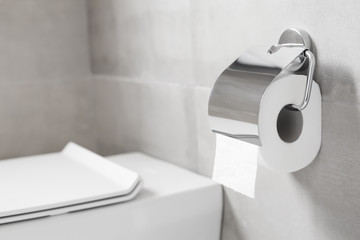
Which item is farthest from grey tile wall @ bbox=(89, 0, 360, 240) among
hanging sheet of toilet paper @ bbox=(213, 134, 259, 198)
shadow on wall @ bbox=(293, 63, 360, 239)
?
hanging sheet of toilet paper @ bbox=(213, 134, 259, 198)

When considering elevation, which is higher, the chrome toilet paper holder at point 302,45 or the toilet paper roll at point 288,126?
the chrome toilet paper holder at point 302,45

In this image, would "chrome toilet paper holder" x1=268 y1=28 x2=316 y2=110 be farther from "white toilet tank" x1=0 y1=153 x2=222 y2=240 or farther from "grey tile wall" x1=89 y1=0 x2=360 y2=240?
"white toilet tank" x1=0 y1=153 x2=222 y2=240

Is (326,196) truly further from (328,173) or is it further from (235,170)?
(235,170)

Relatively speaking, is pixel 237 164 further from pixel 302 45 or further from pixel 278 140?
pixel 302 45

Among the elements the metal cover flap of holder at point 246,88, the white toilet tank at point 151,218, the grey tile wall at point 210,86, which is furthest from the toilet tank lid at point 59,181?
the metal cover flap of holder at point 246,88

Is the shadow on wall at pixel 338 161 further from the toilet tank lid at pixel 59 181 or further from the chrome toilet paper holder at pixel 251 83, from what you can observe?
the toilet tank lid at pixel 59 181

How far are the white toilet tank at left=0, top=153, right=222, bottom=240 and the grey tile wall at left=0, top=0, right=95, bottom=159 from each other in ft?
1.89

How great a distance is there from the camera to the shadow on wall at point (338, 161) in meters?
0.81

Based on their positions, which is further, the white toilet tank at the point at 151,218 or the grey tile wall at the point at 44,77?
the grey tile wall at the point at 44,77

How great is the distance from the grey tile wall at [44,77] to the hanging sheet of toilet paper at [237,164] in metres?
0.87

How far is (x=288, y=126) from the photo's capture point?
85 centimetres

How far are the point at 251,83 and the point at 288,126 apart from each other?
11cm

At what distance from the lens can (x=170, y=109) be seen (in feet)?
4.29

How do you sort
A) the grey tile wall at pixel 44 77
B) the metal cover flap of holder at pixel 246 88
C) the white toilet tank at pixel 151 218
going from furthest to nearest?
1. the grey tile wall at pixel 44 77
2. the white toilet tank at pixel 151 218
3. the metal cover flap of holder at pixel 246 88
